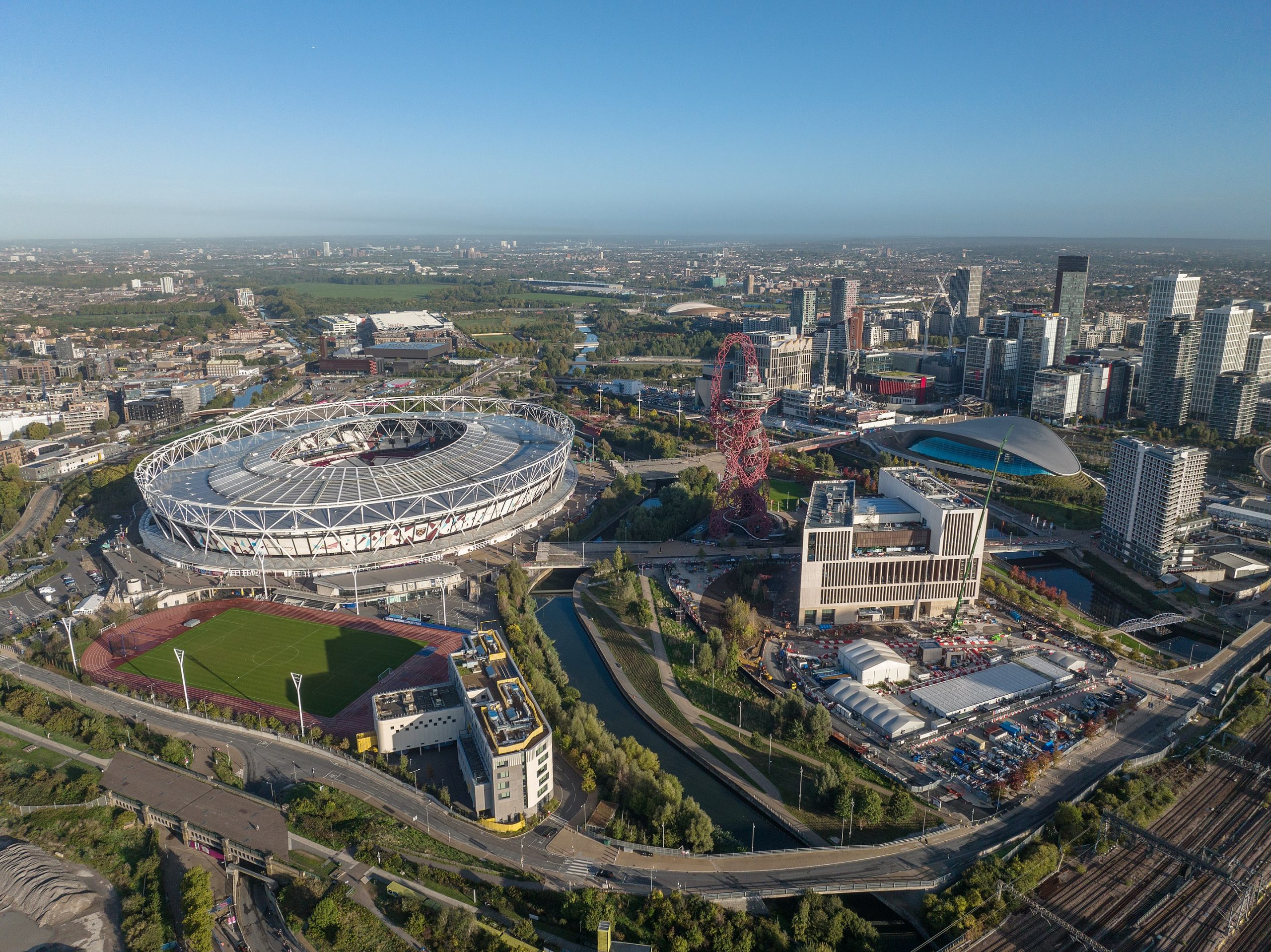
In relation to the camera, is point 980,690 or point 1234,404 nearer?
point 980,690

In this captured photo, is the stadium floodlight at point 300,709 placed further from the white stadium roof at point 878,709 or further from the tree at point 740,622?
the white stadium roof at point 878,709

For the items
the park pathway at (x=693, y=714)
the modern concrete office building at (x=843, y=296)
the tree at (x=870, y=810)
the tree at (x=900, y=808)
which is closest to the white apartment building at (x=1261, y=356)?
the modern concrete office building at (x=843, y=296)

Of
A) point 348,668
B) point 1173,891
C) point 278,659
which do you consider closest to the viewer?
point 1173,891

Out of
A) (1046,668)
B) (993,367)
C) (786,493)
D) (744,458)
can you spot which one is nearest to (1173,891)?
(1046,668)

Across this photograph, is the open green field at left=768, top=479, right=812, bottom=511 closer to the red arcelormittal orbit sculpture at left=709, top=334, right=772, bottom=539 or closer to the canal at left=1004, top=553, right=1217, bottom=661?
the red arcelormittal orbit sculpture at left=709, top=334, right=772, bottom=539

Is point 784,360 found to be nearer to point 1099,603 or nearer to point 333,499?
point 1099,603
